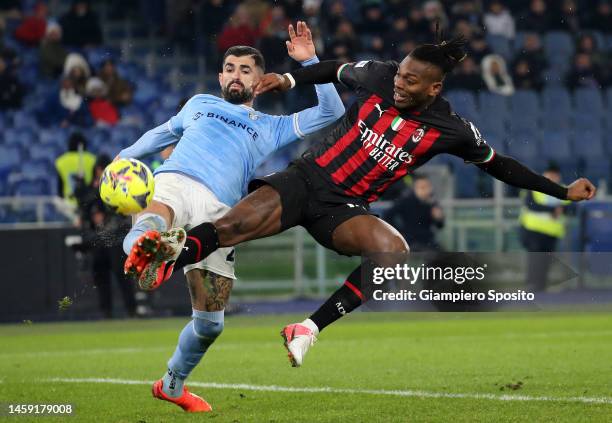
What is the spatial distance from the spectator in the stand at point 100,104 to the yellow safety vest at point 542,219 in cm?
607

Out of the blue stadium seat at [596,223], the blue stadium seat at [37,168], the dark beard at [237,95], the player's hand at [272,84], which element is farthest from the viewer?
the blue stadium seat at [37,168]

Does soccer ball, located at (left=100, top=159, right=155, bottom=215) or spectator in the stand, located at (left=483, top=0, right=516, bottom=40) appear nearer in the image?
soccer ball, located at (left=100, top=159, right=155, bottom=215)

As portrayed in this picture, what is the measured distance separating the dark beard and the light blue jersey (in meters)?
0.04

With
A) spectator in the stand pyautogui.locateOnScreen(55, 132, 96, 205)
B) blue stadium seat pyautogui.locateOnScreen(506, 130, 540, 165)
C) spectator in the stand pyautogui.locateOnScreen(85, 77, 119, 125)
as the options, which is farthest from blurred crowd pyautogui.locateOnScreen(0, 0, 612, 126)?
spectator in the stand pyautogui.locateOnScreen(55, 132, 96, 205)

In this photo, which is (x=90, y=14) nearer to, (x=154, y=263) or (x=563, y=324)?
(x=563, y=324)

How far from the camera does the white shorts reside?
24.0 feet

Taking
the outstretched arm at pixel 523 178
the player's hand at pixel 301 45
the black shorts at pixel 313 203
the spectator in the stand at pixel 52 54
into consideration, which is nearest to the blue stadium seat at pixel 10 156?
the spectator in the stand at pixel 52 54

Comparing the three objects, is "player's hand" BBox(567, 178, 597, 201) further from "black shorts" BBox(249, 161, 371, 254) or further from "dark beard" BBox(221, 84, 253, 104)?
"dark beard" BBox(221, 84, 253, 104)

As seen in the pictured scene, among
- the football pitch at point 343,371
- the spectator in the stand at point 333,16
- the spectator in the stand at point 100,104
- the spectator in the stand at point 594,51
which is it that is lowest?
the football pitch at point 343,371

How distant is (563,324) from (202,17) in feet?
26.1

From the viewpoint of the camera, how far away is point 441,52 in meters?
6.96

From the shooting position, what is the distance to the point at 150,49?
63.9ft

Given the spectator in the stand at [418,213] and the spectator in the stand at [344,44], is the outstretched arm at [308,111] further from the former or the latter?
the spectator in the stand at [344,44]

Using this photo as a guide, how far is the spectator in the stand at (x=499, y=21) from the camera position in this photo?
64.8ft
